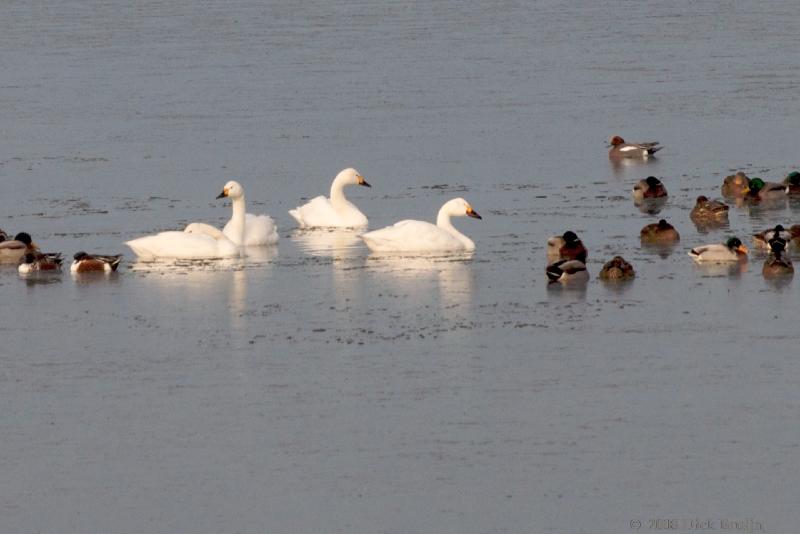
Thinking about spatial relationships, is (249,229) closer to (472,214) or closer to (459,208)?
(459,208)

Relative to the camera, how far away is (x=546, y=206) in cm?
2025

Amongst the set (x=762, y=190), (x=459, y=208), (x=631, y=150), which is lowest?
(x=459, y=208)

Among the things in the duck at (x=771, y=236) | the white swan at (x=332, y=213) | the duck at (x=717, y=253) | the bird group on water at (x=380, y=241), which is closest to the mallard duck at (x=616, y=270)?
the bird group on water at (x=380, y=241)

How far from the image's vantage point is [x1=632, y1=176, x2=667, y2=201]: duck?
2095 cm

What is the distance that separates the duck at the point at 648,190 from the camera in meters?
21.0

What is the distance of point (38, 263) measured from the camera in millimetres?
17266

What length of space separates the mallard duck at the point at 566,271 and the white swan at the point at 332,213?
14.1ft

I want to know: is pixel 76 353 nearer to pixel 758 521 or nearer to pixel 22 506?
pixel 22 506

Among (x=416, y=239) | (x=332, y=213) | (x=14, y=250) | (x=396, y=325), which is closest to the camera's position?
(x=396, y=325)

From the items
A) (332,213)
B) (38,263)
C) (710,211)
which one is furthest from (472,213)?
(38,263)

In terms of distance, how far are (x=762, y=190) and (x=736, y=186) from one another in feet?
1.04

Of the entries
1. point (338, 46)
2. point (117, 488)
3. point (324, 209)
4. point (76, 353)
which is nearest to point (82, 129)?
point (324, 209)

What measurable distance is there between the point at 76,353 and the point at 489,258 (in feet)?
16.6

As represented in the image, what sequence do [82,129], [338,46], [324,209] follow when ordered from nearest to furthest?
[324,209] → [82,129] → [338,46]
